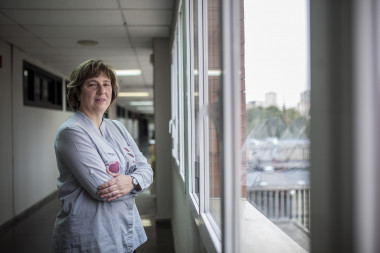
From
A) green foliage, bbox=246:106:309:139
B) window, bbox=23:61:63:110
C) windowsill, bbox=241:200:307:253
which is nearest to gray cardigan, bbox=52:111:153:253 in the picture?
windowsill, bbox=241:200:307:253

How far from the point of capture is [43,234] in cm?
429

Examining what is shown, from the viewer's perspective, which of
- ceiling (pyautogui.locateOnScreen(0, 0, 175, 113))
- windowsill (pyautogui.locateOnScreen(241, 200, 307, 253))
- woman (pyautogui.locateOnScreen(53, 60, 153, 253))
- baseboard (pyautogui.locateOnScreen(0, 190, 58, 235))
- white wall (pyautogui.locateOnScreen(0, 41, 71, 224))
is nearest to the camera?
windowsill (pyautogui.locateOnScreen(241, 200, 307, 253))

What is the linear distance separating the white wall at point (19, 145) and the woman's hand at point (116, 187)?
3.81 metres

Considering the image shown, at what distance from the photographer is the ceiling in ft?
11.1

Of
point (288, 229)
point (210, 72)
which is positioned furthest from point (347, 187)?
point (210, 72)

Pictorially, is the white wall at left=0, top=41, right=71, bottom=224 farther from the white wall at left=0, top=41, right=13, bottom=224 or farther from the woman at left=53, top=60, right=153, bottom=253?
the woman at left=53, top=60, right=153, bottom=253

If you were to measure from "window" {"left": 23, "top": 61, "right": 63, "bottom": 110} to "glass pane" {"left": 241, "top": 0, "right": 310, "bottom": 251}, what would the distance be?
5.32m

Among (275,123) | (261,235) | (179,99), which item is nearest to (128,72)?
(179,99)

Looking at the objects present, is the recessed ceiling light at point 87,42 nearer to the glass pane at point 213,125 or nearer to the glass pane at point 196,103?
the glass pane at point 196,103

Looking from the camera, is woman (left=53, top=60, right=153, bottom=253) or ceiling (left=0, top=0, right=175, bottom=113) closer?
woman (left=53, top=60, right=153, bottom=253)

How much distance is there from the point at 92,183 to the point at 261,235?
2.63 feet

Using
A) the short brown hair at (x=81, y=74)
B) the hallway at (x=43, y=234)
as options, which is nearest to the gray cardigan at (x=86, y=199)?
the short brown hair at (x=81, y=74)

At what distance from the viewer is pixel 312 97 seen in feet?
1.44

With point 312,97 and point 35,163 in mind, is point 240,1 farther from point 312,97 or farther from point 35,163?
point 35,163
